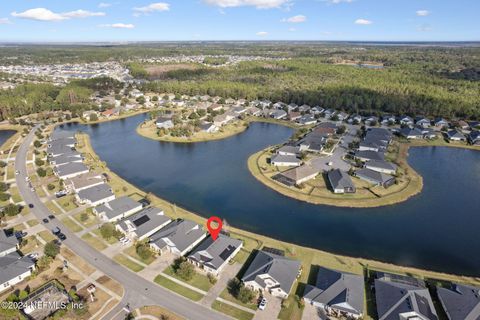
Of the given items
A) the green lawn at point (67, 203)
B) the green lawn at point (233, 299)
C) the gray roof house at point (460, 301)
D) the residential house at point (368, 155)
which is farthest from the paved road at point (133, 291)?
the residential house at point (368, 155)

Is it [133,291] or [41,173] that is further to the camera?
[41,173]

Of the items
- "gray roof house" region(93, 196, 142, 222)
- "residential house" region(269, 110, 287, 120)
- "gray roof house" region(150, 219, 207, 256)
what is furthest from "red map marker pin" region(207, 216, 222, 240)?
"residential house" region(269, 110, 287, 120)

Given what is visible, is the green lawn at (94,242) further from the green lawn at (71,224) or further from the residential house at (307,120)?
the residential house at (307,120)

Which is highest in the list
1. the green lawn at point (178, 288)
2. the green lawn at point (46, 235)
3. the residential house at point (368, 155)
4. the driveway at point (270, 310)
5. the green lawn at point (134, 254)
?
the residential house at point (368, 155)

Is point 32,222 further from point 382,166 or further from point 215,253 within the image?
point 382,166

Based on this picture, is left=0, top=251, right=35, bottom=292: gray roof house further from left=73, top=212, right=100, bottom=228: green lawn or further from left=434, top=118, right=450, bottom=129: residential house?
left=434, top=118, right=450, bottom=129: residential house

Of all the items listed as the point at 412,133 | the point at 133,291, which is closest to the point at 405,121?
the point at 412,133

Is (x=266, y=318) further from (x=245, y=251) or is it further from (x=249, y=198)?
(x=249, y=198)
